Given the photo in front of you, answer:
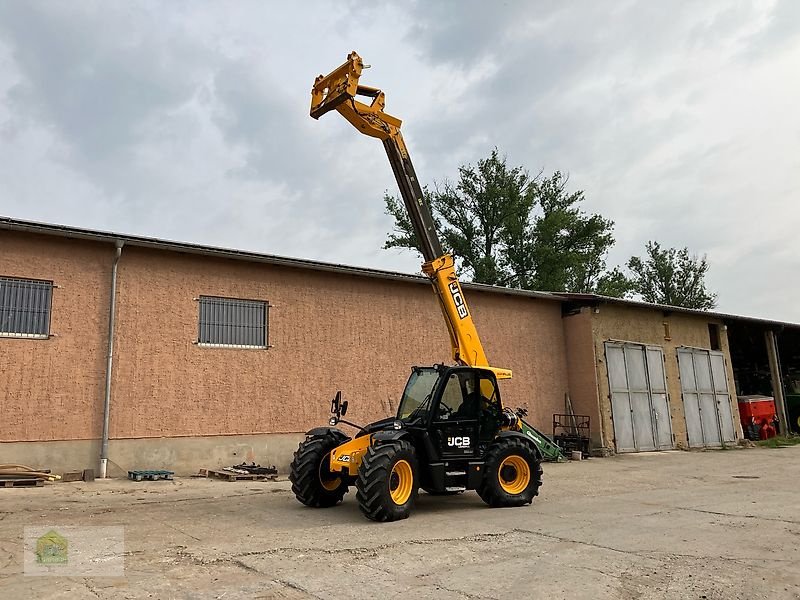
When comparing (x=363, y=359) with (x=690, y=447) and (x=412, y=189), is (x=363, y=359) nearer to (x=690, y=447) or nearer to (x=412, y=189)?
(x=412, y=189)

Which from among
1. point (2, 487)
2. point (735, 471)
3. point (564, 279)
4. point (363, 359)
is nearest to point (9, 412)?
point (2, 487)

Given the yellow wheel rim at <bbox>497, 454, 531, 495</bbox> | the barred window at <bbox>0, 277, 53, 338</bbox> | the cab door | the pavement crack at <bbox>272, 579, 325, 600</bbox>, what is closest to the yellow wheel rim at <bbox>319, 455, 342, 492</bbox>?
the cab door

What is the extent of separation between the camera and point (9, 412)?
1103cm

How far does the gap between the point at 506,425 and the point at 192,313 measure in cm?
693

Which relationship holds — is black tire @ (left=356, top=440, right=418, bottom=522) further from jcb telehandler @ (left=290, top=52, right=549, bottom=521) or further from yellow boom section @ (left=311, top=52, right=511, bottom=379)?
yellow boom section @ (left=311, top=52, right=511, bottom=379)

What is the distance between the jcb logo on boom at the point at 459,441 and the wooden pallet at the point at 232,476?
16.6 ft

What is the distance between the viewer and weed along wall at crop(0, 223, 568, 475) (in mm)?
11461

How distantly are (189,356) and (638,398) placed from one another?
43.7 ft

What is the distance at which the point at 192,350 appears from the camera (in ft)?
42.5

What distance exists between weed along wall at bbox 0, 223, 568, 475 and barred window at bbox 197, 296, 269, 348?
3.7 inches

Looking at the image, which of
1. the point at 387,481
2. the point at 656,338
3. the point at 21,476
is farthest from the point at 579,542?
the point at 656,338

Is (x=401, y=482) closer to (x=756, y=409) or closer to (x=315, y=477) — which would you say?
(x=315, y=477)

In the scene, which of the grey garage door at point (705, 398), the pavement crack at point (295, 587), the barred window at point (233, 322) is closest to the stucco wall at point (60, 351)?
the barred window at point (233, 322)

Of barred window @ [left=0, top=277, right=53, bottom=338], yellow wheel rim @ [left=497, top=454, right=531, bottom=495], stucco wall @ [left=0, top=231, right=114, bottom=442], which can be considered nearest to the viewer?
yellow wheel rim @ [left=497, top=454, right=531, bottom=495]
